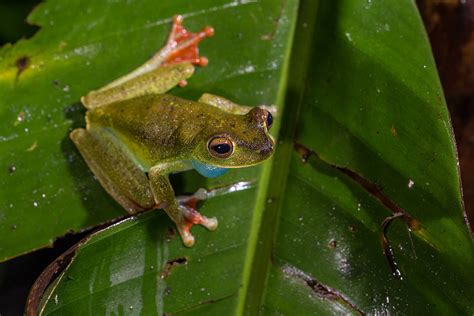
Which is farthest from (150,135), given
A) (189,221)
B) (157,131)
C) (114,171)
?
(189,221)

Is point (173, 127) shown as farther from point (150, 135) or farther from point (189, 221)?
point (189, 221)

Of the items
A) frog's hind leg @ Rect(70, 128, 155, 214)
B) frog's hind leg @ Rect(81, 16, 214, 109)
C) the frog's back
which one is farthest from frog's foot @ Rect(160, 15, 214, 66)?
frog's hind leg @ Rect(70, 128, 155, 214)

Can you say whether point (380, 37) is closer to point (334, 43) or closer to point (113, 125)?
point (334, 43)

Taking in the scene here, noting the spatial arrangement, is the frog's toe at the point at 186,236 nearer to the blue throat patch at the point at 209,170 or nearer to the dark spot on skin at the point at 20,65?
the blue throat patch at the point at 209,170

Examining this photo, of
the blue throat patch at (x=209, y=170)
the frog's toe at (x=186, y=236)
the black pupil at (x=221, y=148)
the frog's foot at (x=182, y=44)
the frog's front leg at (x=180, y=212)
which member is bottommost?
the frog's toe at (x=186, y=236)

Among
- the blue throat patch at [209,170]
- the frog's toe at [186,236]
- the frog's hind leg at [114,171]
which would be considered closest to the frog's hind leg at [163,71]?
the frog's hind leg at [114,171]

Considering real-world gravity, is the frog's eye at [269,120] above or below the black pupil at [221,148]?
above
